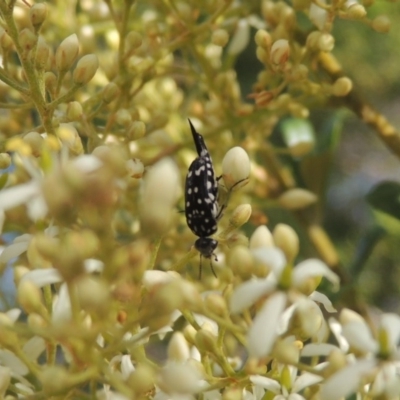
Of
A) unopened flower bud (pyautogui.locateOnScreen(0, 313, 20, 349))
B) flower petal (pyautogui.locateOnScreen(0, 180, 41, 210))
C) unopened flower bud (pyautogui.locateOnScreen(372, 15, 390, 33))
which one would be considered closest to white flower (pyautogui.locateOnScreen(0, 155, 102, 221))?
flower petal (pyautogui.locateOnScreen(0, 180, 41, 210))

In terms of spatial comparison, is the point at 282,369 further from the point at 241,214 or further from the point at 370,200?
the point at 370,200

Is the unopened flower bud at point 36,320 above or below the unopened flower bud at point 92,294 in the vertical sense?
below

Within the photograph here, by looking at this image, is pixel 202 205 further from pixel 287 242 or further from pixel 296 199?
pixel 296 199

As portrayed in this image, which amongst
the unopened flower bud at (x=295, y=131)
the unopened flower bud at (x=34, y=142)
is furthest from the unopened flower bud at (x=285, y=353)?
the unopened flower bud at (x=295, y=131)

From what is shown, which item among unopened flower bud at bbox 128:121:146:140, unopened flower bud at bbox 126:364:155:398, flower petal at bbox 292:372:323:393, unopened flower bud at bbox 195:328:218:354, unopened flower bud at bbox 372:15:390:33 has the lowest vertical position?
flower petal at bbox 292:372:323:393

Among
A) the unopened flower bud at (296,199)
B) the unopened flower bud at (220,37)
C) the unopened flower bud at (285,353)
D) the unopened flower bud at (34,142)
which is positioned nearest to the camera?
the unopened flower bud at (285,353)

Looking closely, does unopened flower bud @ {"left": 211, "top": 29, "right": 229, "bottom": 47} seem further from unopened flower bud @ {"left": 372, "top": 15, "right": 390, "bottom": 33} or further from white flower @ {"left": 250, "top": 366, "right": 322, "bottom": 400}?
white flower @ {"left": 250, "top": 366, "right": 322, "bottom": 400}

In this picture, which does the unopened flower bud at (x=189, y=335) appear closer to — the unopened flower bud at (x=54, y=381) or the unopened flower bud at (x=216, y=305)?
the unopened flower bud at (x=216, y=305)

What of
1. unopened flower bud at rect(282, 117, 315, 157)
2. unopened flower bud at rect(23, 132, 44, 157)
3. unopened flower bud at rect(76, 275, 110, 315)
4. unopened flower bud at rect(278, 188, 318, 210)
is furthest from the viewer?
unopened flower bud at rect(282, 117, 315, 157)
